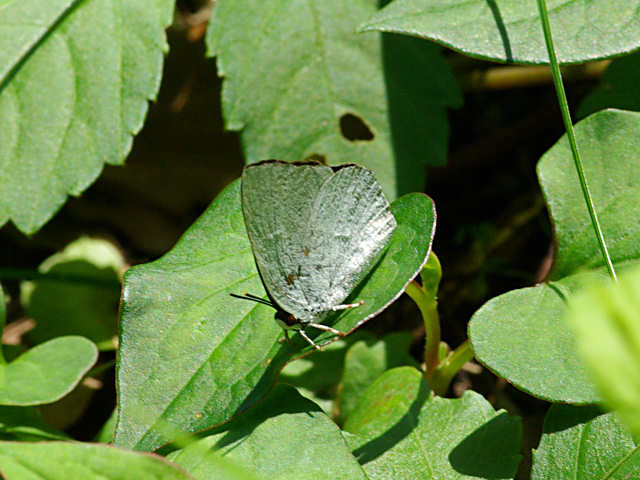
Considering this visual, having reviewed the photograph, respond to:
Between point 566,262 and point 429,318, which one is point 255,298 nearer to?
point 429,318

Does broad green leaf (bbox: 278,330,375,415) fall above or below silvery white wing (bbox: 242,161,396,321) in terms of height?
below

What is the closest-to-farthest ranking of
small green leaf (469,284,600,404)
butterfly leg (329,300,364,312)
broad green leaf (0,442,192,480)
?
broad green leaf (0,442,192,480), small green leaf (469,284,600,404), butterfly leg (329,300,364,312)

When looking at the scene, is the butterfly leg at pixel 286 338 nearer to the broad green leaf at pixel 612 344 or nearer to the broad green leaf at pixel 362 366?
the broad green leaf at pixel 362 366

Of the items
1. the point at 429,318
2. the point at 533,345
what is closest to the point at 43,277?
the point at 429,318

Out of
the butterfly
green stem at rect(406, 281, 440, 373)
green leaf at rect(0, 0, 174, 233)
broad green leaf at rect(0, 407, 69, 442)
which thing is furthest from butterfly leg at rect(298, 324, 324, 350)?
green leaf at rect(0, 0, 174, 233)

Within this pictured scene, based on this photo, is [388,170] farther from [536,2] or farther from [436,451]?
[436,451]

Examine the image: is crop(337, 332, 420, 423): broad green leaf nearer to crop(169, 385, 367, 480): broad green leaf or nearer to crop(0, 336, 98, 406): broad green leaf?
crop(169, 385, 367, 480): broad green leaf

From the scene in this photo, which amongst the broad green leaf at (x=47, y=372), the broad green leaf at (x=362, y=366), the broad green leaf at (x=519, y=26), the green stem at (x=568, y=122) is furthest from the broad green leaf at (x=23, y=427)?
the green stem at (x=568, y=122)
